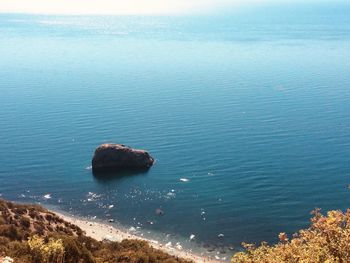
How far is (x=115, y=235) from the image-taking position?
2477 inches

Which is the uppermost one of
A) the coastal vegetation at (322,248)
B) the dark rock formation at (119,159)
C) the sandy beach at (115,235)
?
the dark rock formation at (119,159)

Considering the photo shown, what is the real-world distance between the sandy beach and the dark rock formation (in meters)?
19.0

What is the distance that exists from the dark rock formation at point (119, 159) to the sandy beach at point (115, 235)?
18993 mm

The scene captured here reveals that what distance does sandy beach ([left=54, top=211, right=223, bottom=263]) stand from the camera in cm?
5772

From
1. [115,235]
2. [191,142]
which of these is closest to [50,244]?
[115,235]

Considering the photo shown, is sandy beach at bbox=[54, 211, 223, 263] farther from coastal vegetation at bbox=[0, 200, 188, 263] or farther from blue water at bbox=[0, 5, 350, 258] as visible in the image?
coastal vegetation at bbox=[0, 200, 188, 263]

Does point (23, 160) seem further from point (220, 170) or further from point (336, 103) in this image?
point (336, 103)

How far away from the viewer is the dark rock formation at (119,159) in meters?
87.5

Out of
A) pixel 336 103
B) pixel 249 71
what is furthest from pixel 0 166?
pixel 249 71

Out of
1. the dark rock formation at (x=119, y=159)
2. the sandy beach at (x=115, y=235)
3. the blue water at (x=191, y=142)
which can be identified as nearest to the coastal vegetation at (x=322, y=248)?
the sandy beach at (x=115, y=235)

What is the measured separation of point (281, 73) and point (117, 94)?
64.3m

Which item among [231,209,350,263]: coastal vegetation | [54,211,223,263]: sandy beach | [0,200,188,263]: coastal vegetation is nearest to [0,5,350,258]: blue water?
[54,211,223,263]: sandy beach

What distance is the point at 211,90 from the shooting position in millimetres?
139000

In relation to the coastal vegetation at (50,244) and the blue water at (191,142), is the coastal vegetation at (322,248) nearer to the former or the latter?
the coastal vegetation at (50,244)
